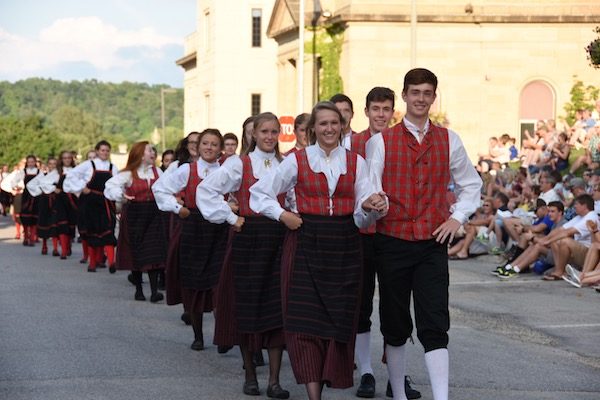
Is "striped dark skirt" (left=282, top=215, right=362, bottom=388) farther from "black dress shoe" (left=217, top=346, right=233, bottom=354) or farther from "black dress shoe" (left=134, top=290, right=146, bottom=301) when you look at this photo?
"black dress shoe" (left=134, top=290, right=146, bottom=301)

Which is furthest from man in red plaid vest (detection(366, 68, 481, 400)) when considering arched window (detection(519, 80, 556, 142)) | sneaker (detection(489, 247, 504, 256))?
arched window (detection(519, 80, 556, 142))

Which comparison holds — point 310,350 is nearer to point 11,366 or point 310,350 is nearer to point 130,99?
point 11,366

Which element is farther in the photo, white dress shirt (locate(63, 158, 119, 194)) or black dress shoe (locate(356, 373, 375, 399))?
white dress shirt (locate(63, 158, 119, 194))

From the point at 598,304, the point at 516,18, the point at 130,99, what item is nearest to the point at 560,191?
the point at 598,304

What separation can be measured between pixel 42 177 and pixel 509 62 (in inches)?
800

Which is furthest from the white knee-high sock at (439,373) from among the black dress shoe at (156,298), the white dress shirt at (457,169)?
the black dress shoe at (156,298)

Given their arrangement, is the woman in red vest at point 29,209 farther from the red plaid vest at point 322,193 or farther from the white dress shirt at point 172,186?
the red plaid vest at point 322,193

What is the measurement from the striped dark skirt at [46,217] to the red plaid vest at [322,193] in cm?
1473

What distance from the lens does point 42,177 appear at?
76.5ft

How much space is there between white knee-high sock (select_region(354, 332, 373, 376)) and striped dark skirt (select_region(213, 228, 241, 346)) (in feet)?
2.96

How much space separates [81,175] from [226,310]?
9760 millimetres

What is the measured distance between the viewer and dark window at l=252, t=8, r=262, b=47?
6178cm

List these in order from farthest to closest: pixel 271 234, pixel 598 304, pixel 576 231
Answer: pixel 576 231
pixel 598 304
pixel 271 234

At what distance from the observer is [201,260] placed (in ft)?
34.2
